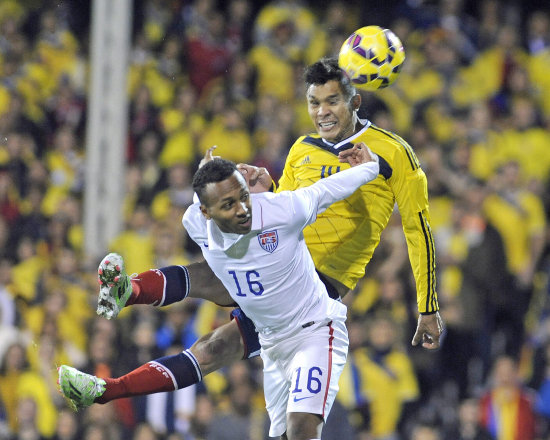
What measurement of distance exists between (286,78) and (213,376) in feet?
13.0

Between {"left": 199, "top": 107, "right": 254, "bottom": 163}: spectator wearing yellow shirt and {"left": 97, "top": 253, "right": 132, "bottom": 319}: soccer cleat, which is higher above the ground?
{"left": 199, "top": 107, "right": 254, "bottom": 163}: spectator wearing yellow shirt

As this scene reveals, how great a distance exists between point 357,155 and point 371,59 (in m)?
0.55

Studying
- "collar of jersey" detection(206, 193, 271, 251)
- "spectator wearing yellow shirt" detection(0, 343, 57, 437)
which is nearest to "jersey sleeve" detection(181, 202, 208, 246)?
"collar of jersey" detection(206, 193, 271, 251)

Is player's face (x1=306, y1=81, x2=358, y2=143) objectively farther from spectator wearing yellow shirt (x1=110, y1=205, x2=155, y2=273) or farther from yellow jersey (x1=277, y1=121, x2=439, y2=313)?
spectator wearing yellow shirt (x1=110, y1=205, x2=155, y2=273)

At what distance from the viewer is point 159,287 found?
19.9 ft

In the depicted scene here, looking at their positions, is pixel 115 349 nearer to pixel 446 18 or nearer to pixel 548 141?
pixel 548 141

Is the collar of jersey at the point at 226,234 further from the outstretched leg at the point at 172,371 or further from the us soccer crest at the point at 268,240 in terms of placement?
the outstretched leg at the point at 172,371

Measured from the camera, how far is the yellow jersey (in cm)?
618

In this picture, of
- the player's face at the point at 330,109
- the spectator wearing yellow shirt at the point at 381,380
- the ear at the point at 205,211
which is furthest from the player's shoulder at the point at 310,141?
the spectator wearing yellow shirt at the point at 381,380

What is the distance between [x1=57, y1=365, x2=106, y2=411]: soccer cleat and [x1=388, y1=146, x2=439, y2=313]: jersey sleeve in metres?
1.84

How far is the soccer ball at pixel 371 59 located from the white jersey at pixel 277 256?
1.71ft

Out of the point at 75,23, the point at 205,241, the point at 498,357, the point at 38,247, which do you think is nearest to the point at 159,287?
the point at 205,241

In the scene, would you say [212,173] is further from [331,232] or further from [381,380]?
[381,380]

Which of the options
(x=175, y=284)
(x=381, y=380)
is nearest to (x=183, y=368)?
(x=175, y=284)
